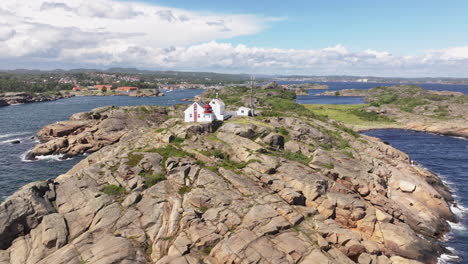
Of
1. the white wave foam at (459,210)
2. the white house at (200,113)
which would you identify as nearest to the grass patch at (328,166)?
the white wave foam at (459,210)

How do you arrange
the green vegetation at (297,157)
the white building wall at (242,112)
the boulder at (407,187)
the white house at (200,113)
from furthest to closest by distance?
the white building wall at (242,112) < the white house at (200,113) < the green vegetation at (297,157) < the boulder at (407,187)

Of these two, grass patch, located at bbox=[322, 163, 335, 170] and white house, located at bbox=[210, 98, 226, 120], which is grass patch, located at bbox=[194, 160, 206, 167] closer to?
grass patch, located at bbox=[322, 163, 335, 170]

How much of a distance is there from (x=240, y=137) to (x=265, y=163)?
1024 centimetres

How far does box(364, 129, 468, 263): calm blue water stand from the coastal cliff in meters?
2.13

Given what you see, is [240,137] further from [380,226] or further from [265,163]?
[380,226]

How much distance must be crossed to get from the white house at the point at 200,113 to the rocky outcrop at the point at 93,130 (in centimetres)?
2166

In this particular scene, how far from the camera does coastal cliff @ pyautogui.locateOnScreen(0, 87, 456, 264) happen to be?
95.8ft

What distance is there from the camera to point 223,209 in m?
33.8

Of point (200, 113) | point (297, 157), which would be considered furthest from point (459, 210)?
point (200, 113)

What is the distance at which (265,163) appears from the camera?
4412 cm

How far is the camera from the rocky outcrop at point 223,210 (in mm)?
29172

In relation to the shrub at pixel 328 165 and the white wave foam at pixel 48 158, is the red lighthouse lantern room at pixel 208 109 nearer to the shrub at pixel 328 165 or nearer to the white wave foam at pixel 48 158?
the shrub at pixel 328 165

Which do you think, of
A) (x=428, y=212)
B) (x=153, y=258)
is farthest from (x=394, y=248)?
(x=153, y=258)

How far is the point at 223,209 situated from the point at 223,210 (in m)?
0.15
